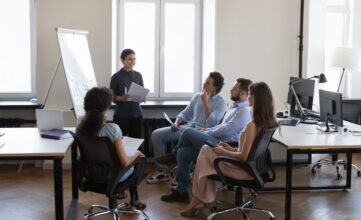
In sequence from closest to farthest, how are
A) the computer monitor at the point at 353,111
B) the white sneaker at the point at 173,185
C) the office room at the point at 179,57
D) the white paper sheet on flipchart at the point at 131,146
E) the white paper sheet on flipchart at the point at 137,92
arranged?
the white paper sheet on flipchart at the point at 131,146 < the white sneaker at the point at 173,185 < the white paper sheet on flipchart at the point at 137,92 < the office room at the point at 179,57 < the computer monitor at the point at 353,111

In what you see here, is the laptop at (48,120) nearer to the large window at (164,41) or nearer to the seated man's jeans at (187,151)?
the seated man's jeans at (187,151)

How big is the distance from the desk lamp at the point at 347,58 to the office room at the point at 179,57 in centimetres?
1

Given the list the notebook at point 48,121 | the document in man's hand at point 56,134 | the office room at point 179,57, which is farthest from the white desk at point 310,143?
the notebook at point 48,121

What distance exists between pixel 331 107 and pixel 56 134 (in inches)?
99.3

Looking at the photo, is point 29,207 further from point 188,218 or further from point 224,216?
point 224,216

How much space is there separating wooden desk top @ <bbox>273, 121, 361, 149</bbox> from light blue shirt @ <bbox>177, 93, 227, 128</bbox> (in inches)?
26.1

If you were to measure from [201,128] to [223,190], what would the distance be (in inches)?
26.6

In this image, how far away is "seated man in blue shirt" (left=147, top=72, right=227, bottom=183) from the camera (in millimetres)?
4809

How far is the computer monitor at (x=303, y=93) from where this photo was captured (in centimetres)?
495

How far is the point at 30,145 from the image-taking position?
11.4ft

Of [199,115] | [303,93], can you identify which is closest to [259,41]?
[303,93]

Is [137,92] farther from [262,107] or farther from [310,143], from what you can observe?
[310,143]

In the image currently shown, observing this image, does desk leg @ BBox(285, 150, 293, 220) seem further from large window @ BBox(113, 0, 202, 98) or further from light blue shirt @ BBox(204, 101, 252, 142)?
large window @ BBox(113, 0, 202, 98)

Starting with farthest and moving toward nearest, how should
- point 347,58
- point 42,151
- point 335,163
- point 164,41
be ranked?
point 164,41, point 347,58, point 335,163, point 42,151
